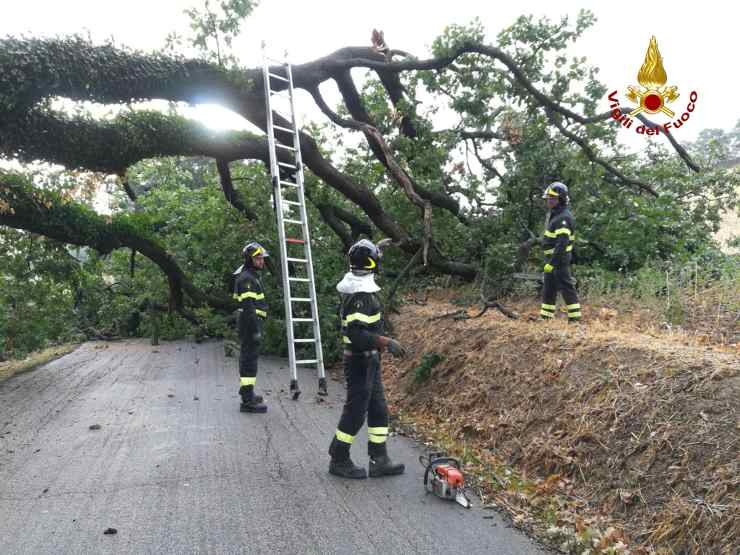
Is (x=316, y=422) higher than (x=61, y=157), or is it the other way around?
(x=61, y=157)

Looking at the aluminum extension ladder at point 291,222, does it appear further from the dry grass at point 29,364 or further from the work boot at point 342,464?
the dry grass at point 29,364

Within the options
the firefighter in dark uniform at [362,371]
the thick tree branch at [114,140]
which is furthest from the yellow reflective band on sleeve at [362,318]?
the thick tree branch at [114,140]

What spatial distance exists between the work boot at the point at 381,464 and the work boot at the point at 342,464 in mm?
108

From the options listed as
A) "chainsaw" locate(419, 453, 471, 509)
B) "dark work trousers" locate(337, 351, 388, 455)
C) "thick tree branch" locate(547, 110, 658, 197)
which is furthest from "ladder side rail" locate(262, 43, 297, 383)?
"thick tree branch" locate(547, 110, 658, 197)

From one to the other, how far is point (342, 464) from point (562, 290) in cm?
394

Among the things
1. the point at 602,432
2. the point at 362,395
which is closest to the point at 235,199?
the point at 362,395

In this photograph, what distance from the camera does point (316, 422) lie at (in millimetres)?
6375

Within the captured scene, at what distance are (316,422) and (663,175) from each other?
25.1 feet

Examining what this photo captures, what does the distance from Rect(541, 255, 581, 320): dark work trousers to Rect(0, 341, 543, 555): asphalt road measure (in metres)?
2.84

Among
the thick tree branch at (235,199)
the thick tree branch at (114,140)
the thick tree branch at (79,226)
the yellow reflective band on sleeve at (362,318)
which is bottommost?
the yellow reflective band on sleeve at (362,318)

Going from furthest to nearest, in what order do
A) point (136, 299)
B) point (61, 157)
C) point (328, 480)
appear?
1. point (136, 299)
2. point (61, 157)
3. point (328, 480)

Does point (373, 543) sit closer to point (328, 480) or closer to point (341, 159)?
point (328, 480)

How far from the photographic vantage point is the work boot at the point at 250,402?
6.82 metres

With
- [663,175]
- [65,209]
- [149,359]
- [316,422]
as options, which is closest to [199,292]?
[149,359]
